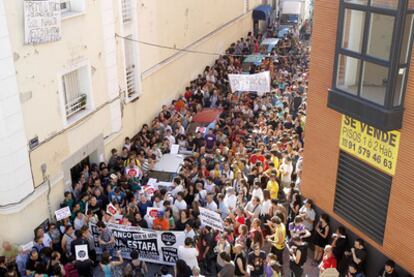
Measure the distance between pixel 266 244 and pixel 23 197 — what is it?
19.8 ft

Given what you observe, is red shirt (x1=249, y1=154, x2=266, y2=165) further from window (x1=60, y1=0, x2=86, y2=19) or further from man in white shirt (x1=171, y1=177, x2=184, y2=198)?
window (x1=60, y1=0, x2=86, y2=19)

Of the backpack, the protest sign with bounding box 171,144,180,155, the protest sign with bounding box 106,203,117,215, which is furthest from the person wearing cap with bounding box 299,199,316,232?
the backpack

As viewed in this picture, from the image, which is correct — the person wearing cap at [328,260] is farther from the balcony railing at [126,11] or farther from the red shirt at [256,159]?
the balcony railing at [126,11]

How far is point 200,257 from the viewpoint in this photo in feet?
37.3

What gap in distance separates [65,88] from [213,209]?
18.2 ft

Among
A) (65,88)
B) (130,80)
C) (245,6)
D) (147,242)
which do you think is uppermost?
(245,6)

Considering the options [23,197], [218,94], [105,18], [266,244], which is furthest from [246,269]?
[218,94]

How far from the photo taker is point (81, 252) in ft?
34.8

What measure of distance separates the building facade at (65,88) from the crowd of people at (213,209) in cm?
62

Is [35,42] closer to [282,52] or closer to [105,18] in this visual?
[105,18]

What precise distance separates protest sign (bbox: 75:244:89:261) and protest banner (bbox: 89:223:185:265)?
1.10m

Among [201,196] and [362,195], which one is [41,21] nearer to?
[201,196]

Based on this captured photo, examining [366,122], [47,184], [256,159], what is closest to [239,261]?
[366,122]

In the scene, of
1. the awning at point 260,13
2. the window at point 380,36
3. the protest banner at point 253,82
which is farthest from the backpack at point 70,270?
the awning at point 260,13
